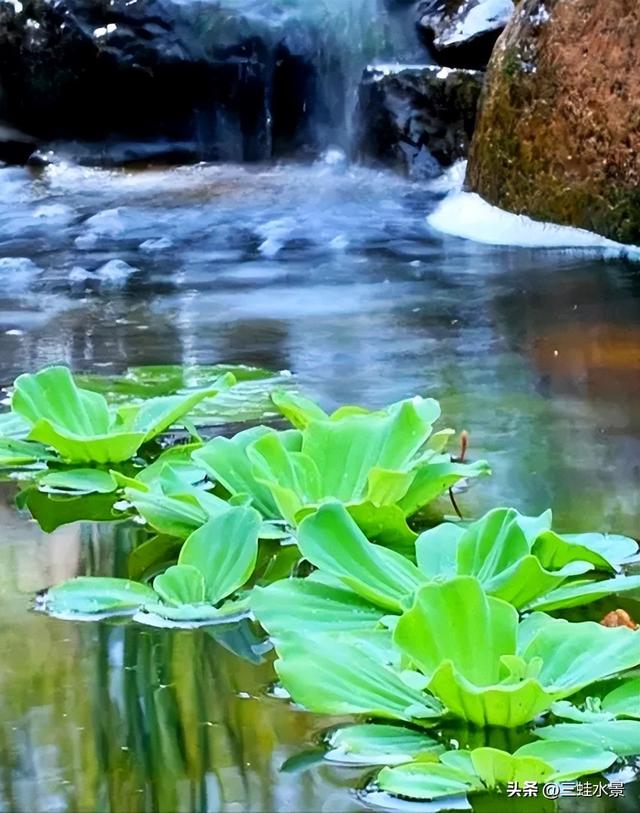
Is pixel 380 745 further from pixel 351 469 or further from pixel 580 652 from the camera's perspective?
pixel 351 469

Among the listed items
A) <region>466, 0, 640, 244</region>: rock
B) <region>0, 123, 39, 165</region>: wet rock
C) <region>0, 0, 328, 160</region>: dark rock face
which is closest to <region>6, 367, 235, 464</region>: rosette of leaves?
<region>466, 0, 640, 244</region>: rock

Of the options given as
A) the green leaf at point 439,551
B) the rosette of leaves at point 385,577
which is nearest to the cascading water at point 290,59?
the green leaf at point 439,551

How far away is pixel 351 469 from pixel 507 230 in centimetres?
323

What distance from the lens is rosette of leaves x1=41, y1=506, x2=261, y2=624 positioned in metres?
1.48

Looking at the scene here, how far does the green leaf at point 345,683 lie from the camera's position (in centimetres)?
118

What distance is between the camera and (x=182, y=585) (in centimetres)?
150

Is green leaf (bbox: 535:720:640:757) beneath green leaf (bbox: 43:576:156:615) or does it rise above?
above

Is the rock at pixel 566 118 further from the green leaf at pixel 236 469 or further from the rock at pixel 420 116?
the green leaf at pixel 236 469

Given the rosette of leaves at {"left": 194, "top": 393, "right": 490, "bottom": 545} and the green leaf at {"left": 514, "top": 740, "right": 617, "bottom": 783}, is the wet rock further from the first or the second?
the green leaf at {"left": 514, "top": 740, "right": 617, "bottom": 783}

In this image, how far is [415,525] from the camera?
5.86 feet

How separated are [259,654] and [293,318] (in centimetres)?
211

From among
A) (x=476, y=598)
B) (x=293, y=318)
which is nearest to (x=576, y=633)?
(x=476, y=598)

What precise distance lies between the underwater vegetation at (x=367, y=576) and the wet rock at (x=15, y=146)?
20.5ft

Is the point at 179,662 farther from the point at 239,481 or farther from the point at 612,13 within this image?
the point at 612,13
